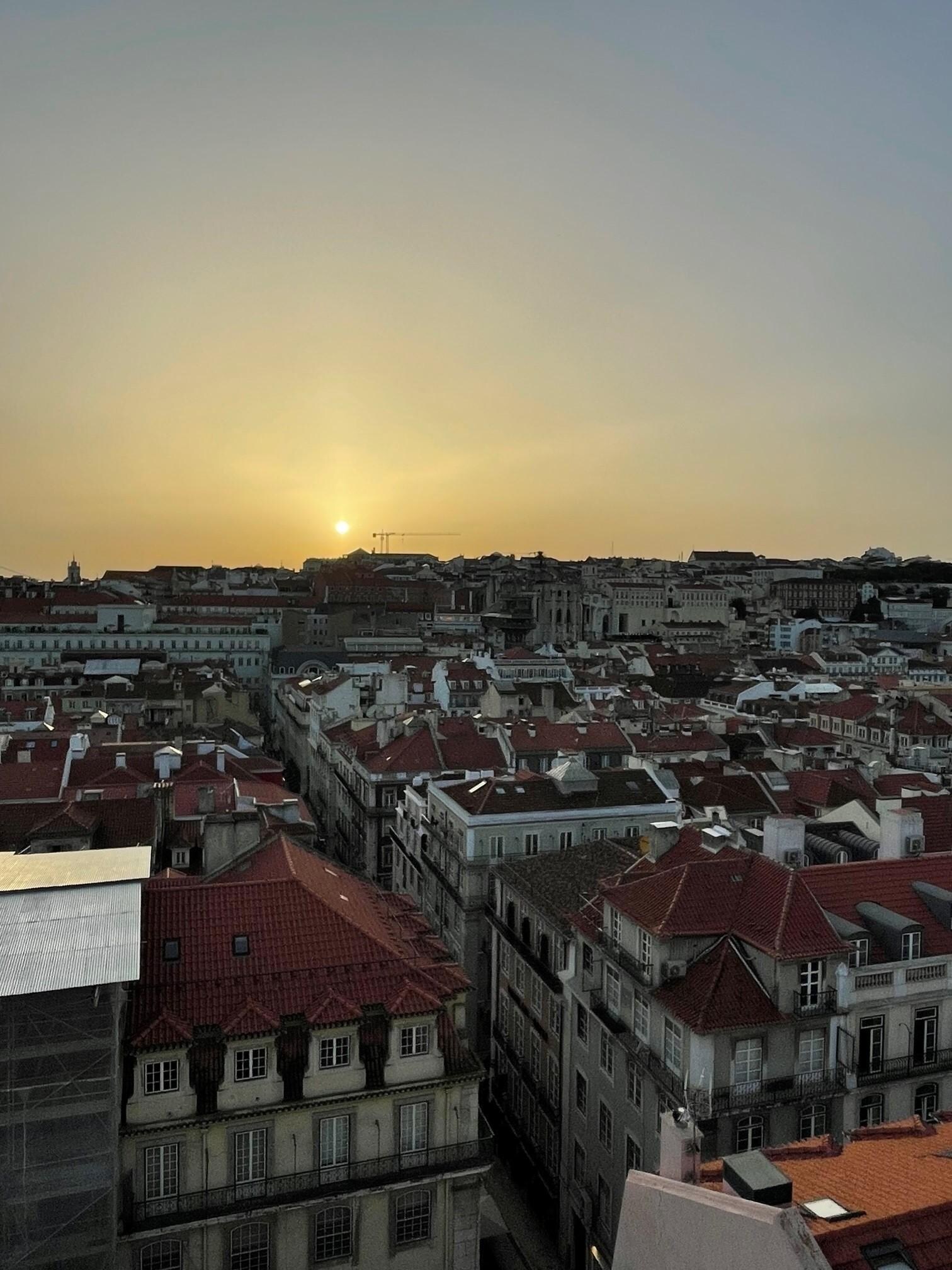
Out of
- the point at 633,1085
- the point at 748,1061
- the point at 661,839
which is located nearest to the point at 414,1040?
the point at 633,1085

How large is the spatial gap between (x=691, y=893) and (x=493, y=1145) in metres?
16.4

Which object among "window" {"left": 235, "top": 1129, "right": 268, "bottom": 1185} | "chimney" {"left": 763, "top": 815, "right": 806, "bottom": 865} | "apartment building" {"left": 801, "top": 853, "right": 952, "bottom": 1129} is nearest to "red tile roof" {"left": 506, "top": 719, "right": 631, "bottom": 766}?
"chimney" {"left": 763, "top": 815, "right": 806, "bottom": 865}

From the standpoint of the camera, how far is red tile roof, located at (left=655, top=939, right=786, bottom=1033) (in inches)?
891

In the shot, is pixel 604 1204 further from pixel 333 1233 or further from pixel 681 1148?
pixel 681 1148

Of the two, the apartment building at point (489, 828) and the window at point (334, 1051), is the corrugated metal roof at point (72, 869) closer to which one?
the window at point (334, 1051)

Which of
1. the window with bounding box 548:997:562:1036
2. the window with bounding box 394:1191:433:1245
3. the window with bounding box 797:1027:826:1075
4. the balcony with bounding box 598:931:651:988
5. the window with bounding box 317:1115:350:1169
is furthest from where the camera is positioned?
the window with bounding box 548:997:562:1036

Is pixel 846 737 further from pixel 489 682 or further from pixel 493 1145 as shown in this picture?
pixel 493 1145

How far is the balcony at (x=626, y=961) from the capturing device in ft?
81.5

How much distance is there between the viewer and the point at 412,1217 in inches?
894

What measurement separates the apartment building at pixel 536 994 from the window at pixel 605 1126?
2727mm

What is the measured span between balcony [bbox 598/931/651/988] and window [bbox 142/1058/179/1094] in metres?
11.9

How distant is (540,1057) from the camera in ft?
107

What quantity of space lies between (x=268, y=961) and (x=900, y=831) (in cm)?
2040

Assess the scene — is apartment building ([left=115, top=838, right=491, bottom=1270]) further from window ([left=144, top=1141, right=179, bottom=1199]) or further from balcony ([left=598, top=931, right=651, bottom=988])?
balcony ([left=598, top=931, right=651, bottom=988])
